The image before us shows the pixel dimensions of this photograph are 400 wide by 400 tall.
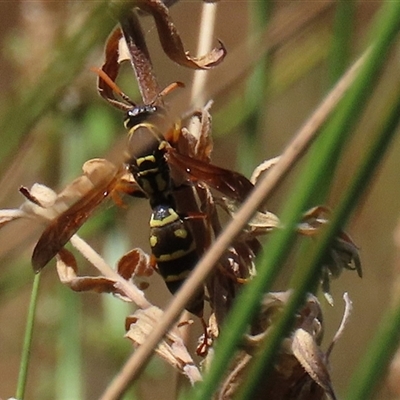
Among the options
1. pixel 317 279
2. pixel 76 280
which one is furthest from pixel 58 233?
pixel 317 279

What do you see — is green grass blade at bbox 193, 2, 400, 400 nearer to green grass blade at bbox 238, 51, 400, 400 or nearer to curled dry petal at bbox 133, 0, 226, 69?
green grass blade at bbox 238, 51, 400, 400

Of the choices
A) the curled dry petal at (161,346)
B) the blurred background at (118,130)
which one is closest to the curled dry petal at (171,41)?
the blurred background at (118,130)

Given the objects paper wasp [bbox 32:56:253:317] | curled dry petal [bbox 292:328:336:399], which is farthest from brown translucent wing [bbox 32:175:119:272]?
curled dry petal [bbox 292:328:336:399]

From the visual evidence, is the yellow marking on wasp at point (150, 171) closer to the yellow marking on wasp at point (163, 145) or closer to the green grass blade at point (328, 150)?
the yellow marking on wasp at point (163, 145)

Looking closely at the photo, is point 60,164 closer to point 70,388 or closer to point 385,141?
point 70,388

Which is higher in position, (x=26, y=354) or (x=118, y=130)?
(x=118, y=130)

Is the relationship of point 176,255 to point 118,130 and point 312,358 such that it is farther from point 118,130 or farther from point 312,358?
point 118,130
